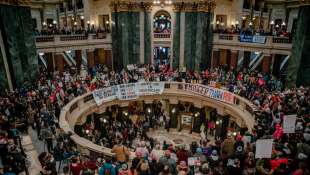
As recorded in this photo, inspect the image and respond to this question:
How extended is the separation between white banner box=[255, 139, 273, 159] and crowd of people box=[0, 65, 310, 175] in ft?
0.74

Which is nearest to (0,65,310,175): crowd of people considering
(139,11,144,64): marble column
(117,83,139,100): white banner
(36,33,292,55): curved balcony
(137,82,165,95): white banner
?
(137,82,165,95): white banner

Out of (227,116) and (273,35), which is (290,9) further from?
(227,116)

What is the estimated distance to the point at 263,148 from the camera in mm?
9281

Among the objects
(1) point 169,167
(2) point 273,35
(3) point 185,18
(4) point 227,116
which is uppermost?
(3) point 185,18

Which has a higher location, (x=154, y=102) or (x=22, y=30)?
(x=22, y=30)

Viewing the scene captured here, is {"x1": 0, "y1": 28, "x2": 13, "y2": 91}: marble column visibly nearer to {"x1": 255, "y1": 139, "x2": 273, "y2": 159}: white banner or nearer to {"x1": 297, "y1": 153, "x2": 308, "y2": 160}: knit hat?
{"x1": 255, "y1": 139, "x2": 273, "y2": 159}: white banner

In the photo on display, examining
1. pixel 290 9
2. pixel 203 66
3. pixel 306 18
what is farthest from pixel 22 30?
pixel 290 9

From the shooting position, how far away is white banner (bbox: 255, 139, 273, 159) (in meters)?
9.20

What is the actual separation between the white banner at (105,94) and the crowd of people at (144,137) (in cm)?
94

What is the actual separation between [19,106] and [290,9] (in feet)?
98.2

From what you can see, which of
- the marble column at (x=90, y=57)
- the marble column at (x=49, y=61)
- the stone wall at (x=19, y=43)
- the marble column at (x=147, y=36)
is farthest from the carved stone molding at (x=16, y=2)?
the marble column at (x=147, y=36)

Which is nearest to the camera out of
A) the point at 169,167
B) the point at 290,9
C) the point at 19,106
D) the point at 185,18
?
the point at 169,167

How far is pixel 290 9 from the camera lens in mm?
31047

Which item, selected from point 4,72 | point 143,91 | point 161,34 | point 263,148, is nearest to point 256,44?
point 161,34
